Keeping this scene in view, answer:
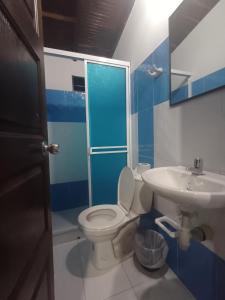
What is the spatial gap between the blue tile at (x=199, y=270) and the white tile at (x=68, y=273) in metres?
0.72

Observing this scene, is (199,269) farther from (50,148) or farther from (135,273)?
(50,148)

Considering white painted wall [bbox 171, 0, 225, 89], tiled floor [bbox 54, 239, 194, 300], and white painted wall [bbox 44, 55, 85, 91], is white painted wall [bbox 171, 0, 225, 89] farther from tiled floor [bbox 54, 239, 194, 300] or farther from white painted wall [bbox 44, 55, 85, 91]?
white painted wall [bbox 44, 55, 85, 91]

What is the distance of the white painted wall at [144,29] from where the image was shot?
1293mm

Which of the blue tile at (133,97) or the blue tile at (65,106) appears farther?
the blue tile at (65,106)

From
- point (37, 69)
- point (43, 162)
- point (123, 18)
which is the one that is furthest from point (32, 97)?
point (123, 18)

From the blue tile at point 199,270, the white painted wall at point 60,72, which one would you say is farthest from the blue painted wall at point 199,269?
the white painted wall at point 60,72

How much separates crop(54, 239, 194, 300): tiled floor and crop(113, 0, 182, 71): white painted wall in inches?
71.6

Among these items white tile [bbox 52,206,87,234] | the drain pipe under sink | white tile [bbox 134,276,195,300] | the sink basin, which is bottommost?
white tile [bbox 134,276,195,300]

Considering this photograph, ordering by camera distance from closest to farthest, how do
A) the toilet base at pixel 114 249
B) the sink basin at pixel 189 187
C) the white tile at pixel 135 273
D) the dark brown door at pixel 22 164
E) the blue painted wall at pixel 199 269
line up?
the dark brown door at pixel 22 164 < the sink basin at pixel 189 187 < the blue painted wall at pixel 199 269 < the white tile at pixel 135 273 < the toilet base at pixel 114 249

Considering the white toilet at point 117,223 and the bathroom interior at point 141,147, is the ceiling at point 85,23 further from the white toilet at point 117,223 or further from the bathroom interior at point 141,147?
the white toilet at point 117,223

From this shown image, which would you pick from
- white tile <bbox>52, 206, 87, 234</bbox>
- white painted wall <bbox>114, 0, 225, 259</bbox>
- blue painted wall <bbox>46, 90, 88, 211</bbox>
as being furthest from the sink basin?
blue painted wall <bbox>46, 90, 88, 211</bbox>

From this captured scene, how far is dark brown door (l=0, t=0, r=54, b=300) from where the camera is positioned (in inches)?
17.3

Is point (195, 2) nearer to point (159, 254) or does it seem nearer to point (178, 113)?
point (178, 113)

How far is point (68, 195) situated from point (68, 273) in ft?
3.90
